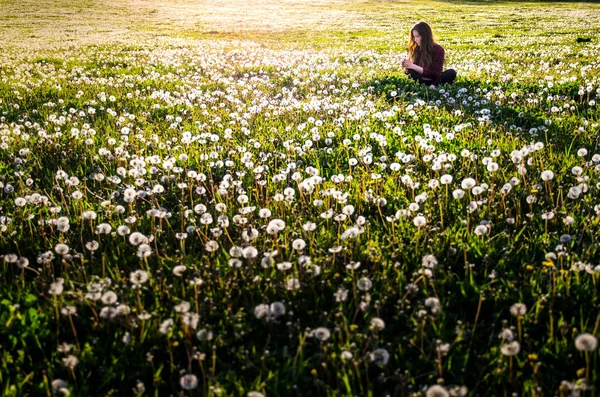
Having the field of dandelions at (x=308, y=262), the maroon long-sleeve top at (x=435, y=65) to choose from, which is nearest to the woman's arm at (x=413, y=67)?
the maroon long-sleeve top at (x=435, y=65)

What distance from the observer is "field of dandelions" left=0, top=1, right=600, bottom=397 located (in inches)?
93.6

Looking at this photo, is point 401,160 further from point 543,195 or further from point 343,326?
point 343,326

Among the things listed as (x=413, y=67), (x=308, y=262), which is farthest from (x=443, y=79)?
(x=308, y=262)

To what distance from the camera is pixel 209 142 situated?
611cm

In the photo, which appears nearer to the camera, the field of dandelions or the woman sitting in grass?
the field of dandelions

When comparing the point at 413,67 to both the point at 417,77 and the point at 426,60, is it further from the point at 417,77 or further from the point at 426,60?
the point at 426,60

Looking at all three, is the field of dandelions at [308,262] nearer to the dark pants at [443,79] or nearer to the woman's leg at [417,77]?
the dark pants at [443,79]

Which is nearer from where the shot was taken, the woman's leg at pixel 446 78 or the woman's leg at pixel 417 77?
the woman's leg at pixel 446 78

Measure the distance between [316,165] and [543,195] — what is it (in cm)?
229

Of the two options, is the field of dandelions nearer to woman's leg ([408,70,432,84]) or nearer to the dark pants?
the dark pants

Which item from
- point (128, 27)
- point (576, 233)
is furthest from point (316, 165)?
point (128, 27)

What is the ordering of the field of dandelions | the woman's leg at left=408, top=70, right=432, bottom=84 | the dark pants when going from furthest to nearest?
the woman's leg at left=408, top=70, right=432, bottom=84 → the dark pants → the field of dandelions

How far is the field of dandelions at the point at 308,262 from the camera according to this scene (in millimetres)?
2377

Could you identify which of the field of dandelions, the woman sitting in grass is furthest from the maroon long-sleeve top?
the field of dandelions
